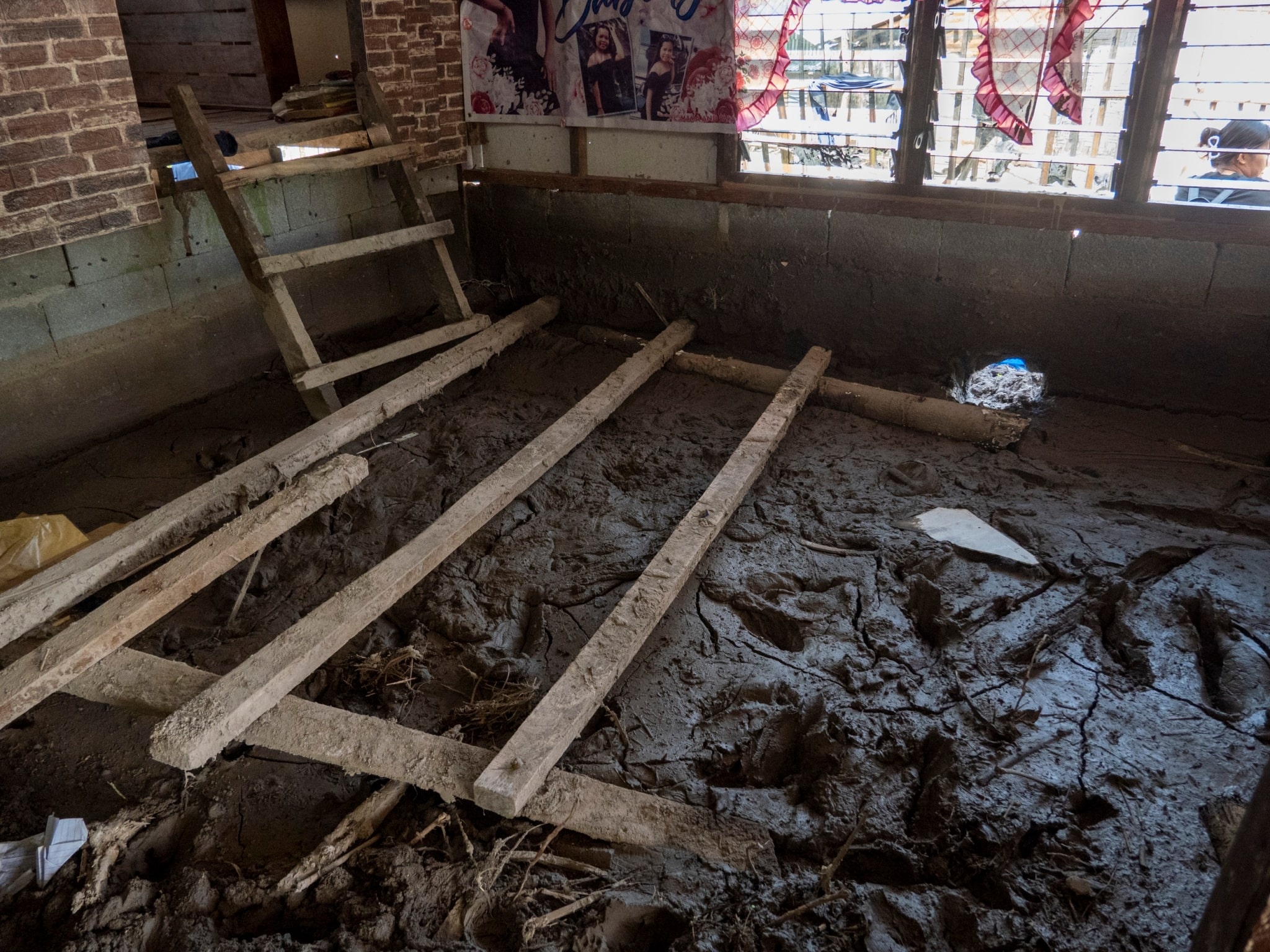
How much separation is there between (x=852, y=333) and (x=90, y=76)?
12.2ft

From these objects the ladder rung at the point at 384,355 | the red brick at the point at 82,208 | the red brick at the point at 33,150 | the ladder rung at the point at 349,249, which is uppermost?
the red brick at the point at 33,150

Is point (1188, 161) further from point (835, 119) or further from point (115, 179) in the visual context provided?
point (115, 179)

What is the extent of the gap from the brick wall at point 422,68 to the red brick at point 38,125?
1800 mm

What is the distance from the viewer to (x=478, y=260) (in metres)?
5.95

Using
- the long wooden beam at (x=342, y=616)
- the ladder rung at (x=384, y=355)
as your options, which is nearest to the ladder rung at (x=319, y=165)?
the ladder rung at (x=384, y=355)

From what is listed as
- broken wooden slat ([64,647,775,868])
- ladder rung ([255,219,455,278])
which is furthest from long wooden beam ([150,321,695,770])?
ladder rung ([255,219,455,278])

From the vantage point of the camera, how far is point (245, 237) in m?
4.09

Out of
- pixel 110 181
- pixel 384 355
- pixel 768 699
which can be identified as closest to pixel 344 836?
pixel 768 699

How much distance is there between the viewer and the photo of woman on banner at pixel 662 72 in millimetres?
4691

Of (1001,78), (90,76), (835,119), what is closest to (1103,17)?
(1001,78)

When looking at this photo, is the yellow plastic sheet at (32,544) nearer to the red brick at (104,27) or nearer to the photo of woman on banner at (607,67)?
the red brick at (104,27)

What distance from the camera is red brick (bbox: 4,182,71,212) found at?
11.3 ft

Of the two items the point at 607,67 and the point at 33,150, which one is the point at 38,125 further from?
the point at 607,67

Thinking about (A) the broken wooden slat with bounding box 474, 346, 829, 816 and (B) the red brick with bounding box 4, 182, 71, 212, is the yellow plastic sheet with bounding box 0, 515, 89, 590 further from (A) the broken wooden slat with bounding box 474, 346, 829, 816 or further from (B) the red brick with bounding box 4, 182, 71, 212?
(A) the broken wooden slat with bounding box 474, 346, 829, 816
